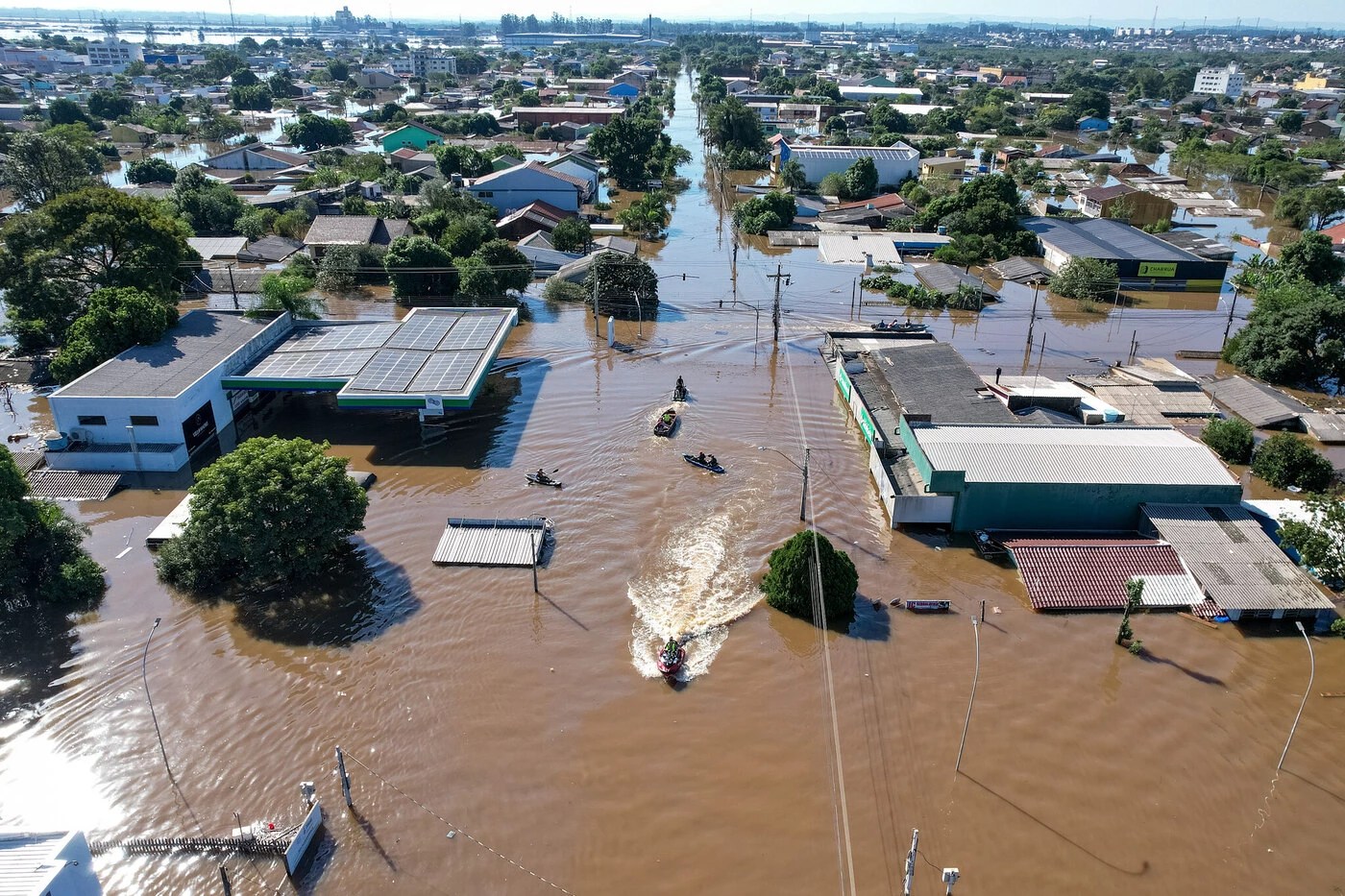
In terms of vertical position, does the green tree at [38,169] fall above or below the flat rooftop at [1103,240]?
above

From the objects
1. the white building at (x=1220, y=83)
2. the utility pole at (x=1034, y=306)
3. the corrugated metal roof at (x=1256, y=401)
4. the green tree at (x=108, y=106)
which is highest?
the white building at (x=1220, y=83)

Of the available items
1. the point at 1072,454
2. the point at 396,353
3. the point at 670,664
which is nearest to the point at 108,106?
the point at 396,353

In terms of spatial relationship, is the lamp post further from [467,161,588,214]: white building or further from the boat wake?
[467,161,588,214]: white building

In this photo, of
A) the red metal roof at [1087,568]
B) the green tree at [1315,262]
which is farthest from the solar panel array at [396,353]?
the green tree at [1315,262]

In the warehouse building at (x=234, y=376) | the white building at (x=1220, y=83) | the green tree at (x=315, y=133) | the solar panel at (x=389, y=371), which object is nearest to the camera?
the warehouse building at (x=234, y=376)

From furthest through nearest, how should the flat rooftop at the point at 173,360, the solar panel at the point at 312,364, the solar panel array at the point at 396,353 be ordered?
the solar panel at the point at 312,364, the solar panel array at the point at 396,353, the flat rooftop at the point at 173,360

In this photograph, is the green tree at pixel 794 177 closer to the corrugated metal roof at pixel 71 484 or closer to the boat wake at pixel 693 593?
the boat wake at pixel 693 593

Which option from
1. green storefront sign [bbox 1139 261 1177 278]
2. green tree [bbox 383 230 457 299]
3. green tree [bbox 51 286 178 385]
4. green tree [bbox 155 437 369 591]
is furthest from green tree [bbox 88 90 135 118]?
green storefront sign [bbox 1139 261 1177 278]

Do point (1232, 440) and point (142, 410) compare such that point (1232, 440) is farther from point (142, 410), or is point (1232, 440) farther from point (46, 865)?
point (142, 410)
